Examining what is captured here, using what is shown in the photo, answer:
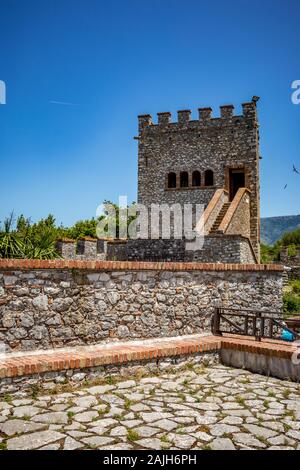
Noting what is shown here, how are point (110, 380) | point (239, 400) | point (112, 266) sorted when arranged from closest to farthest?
point (239, 400) < point (110, 380) < point (112, 266)

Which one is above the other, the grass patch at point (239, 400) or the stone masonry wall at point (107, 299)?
the stone masonry wall at point (107, 299)

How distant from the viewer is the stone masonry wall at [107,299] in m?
5.83

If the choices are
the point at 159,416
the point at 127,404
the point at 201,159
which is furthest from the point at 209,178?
the point at 159,416

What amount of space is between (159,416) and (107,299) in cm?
233

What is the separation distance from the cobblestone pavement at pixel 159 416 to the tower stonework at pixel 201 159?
687 inches

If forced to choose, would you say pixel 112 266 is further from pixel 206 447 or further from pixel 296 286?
pixel 296 286

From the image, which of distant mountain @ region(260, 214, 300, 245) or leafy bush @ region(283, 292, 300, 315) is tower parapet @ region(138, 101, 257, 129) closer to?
leafy bush @ region(283, 292, 300, 315)

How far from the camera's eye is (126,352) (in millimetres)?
6223

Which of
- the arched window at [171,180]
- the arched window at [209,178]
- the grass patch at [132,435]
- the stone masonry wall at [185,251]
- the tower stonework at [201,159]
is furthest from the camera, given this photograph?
the arched window at [171,180]

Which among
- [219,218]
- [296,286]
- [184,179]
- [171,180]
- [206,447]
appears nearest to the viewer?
[206,447]

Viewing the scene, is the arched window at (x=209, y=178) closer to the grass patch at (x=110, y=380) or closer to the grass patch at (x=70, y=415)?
the grass patch at (x=110, y=380)

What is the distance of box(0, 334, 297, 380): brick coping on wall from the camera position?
536 centimetres

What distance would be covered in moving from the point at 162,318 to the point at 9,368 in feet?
9.86

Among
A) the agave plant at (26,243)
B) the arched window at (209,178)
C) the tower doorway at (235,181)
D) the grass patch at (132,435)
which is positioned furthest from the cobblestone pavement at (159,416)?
the tower doorway at (235,181)
